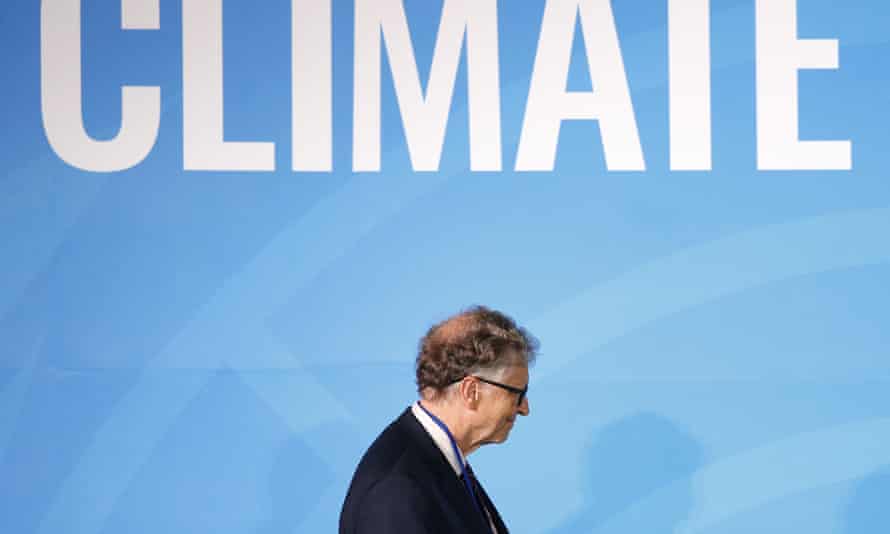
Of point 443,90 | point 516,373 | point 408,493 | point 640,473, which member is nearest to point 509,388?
point 516,373

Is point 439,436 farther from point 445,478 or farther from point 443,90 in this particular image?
point 443,90

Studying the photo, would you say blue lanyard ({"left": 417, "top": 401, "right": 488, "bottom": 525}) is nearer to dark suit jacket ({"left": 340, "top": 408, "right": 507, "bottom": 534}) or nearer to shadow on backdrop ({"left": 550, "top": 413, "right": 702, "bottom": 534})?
dark suit jacket ({"left": 340, "top": 408, "right": 507, "bottom": 534})

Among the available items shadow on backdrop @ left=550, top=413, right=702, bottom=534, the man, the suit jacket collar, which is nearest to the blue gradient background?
shadow on backdrop @ left=550, top=413, right=702, bottom=534

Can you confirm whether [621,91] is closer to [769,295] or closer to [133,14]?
[769,295]

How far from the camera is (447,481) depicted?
2041 mm

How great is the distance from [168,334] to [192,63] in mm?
728

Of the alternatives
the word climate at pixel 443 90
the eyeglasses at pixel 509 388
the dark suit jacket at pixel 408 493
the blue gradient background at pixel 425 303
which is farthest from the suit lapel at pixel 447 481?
the word climate at pixel 443 90

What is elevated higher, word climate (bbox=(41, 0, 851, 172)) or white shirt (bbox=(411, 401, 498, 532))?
word climate (bbox=(41, 0, 851, 172))

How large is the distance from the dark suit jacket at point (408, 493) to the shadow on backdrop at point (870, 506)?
1.47 meters

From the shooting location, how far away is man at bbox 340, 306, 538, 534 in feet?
6.45

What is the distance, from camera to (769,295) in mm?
3131

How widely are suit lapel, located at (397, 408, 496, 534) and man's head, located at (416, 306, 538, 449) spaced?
0.08 m

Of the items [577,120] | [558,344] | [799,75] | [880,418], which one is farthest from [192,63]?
[880,418]

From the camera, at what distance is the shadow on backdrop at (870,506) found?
3135 mm
